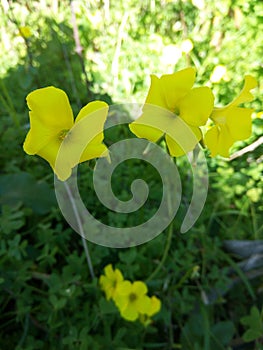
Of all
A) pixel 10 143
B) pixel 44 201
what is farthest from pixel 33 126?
pixel 10 143

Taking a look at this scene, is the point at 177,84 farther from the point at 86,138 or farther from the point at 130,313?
the point at 130,313

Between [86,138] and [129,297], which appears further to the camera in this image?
[129,297]

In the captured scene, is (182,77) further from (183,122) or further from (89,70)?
(89,70)

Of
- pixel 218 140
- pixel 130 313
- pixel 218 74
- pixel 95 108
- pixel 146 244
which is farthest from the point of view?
pixel 218 74

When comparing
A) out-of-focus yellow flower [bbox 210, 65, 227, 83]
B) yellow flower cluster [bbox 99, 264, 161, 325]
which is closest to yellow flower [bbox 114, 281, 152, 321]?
yellow flower cluster [bbox 99, 264, 161, 325]

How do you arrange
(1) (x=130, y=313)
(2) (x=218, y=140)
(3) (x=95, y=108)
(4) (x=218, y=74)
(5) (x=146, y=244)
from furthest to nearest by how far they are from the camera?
(4) (x=218, y=74)
(5) (x=146, y=244)
(1) (x=130, y=313)
(2) (x=218, y=140)
(3) (x=95, y=108)

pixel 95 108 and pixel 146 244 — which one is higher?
pixel 95 108

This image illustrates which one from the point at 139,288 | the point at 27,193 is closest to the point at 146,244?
the point at 139,288

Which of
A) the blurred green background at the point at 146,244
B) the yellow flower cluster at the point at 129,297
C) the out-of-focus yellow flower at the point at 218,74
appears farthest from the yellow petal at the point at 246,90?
the out-of-focus yellow flower at the point at 218,74
